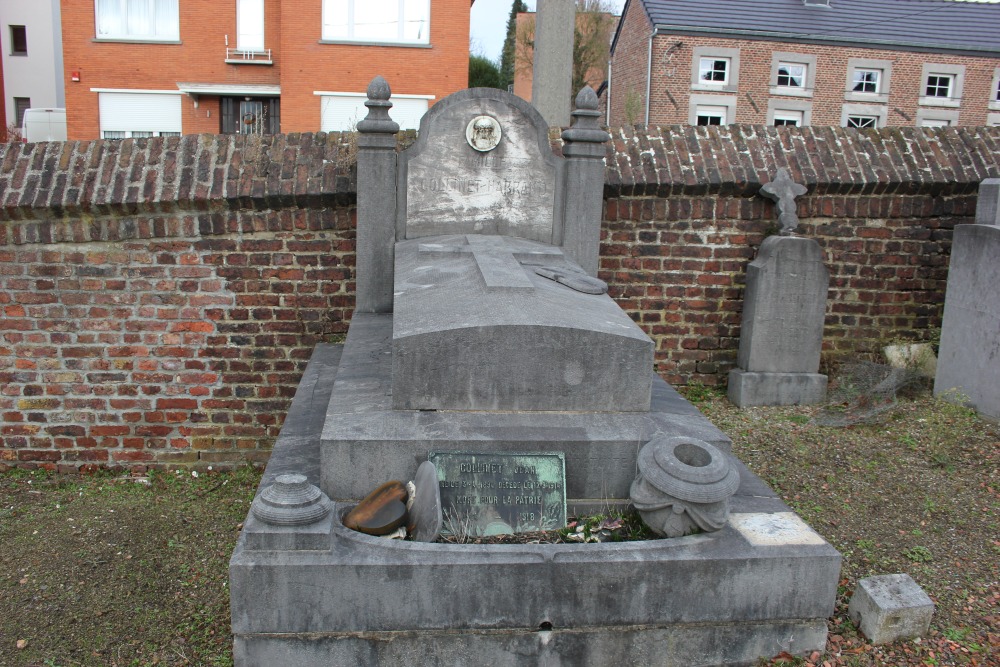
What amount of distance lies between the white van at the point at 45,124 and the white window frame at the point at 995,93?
2804cm

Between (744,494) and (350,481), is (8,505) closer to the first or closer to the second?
(350,481)

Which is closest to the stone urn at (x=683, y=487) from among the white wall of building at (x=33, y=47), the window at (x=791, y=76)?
the window at (x=791, y=76)

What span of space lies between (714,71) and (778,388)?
2165cm

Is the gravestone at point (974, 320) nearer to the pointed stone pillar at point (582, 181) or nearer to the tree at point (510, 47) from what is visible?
the pointed stone pillar at point (582, 181)

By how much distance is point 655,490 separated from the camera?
339 centimetres

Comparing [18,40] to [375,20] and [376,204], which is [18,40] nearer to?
[375,20]

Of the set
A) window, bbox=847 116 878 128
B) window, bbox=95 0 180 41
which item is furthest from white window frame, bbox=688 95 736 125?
window, bbox=95 0 180 41

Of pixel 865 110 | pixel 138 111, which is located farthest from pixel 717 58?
pixel 138 111

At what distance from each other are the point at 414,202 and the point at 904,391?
422 centimetres

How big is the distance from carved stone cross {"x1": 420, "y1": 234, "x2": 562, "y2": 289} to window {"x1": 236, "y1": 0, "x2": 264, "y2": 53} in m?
16.8

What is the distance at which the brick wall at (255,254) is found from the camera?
602 cm

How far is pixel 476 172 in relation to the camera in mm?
5816

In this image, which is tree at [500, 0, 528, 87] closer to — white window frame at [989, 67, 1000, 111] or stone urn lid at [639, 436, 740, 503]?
white window frame at [989, 67, 1000, 111]

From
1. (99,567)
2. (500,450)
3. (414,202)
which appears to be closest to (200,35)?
(414,202)
